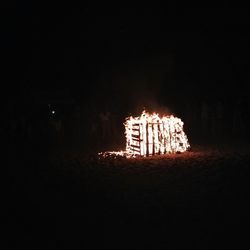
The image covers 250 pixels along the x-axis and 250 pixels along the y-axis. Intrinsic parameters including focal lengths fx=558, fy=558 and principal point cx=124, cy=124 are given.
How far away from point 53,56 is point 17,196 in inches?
1039

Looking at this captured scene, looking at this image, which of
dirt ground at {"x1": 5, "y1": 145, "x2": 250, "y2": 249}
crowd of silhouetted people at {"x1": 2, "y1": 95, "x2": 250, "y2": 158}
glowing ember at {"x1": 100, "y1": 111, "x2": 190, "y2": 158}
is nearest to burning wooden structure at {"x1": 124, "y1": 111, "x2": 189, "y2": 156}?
glowing ember at {"x1": 100, "y1": 111, "x2": 190, "y2": 158}

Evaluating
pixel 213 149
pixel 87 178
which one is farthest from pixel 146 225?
pixel 213 149

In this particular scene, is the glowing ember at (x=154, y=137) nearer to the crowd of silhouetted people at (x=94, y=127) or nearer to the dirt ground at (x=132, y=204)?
the dirt ground at (x=132, y=204)

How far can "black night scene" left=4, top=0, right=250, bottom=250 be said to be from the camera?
8.10 meters

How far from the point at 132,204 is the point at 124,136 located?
14.9m

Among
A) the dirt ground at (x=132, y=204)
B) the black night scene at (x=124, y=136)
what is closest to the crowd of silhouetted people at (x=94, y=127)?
the black night scene at (x=124, y=136)

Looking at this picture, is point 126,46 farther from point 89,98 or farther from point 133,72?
point 89,98

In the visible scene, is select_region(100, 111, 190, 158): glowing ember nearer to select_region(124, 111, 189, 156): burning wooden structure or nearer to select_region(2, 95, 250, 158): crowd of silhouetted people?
select_region(124, 111, 189, 156): burning wooden structure

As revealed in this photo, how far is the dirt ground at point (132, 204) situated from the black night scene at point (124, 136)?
0.03 m

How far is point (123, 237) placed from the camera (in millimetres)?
7492

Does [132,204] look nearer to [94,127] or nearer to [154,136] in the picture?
[154,136]

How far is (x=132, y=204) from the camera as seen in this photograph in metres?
9.52

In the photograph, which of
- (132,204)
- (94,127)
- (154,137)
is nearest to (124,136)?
(94,127)

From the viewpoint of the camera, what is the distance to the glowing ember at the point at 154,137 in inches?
680
